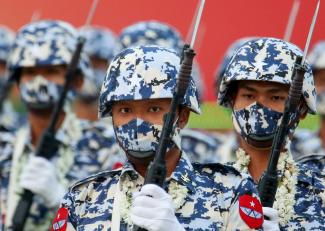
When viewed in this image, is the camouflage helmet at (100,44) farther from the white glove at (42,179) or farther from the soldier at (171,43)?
the white glove at (42,179)

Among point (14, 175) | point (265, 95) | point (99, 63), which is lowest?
point (14, 175)

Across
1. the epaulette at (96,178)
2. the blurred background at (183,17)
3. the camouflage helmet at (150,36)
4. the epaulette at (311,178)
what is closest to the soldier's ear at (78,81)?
the camouflage helmet at (150,36)

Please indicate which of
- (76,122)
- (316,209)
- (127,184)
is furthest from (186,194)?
(76,122)

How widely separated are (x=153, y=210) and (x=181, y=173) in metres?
0.55

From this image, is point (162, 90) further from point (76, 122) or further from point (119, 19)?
point (119, 19)

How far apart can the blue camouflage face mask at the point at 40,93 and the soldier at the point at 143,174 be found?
12.4 feet

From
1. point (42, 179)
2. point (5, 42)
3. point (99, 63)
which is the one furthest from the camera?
point (5, 42)

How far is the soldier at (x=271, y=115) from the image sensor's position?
28.5 ft

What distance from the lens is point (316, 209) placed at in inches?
340

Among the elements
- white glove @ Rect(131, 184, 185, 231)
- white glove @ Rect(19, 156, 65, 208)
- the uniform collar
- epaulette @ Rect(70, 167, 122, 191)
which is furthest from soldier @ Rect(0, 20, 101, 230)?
white glove @ Rect(131, 184, 185, 231)

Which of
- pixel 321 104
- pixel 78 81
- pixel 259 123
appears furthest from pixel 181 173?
pixel 321 104

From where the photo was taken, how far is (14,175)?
452 inches

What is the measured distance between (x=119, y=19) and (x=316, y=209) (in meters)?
11.3

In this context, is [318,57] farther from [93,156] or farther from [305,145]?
[93,156]
